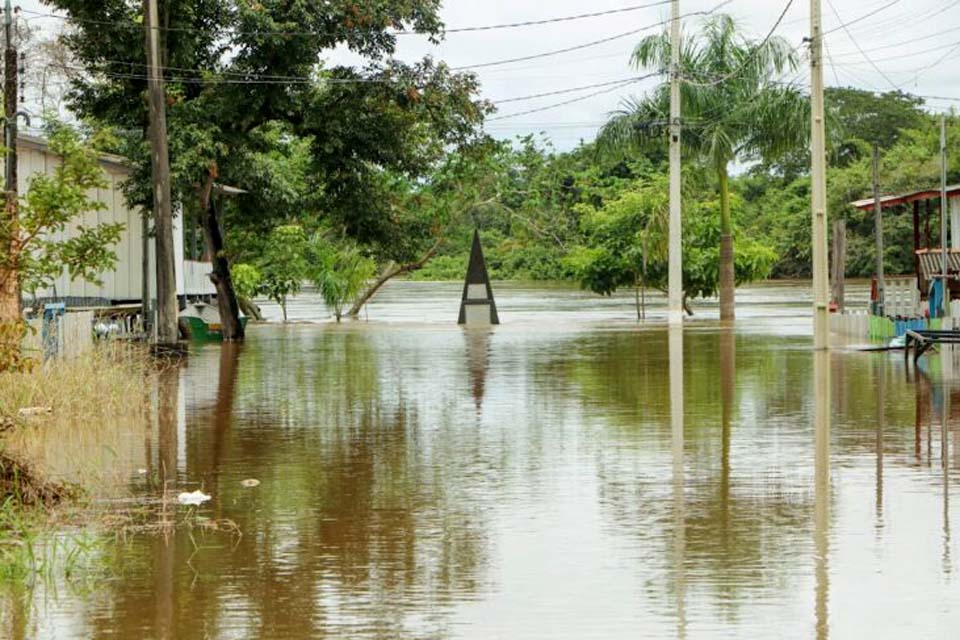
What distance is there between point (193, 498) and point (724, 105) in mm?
37613

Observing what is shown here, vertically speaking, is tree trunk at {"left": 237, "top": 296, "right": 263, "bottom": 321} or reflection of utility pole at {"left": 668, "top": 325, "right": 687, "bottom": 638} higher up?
tree trunk at {"left": 237, "top": 296, "right": 263, "bottom": 321}

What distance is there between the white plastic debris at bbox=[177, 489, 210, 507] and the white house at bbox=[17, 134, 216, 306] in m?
21.4

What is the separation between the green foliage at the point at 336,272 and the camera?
58938 millimetres

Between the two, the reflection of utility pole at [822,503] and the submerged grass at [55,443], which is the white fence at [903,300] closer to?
the reflection of utility pole at [822,503]

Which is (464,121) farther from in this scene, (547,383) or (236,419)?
(236,419)

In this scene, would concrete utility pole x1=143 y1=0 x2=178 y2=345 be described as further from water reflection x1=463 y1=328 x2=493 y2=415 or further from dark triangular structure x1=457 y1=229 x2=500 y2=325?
dark triangular structure x1=457 y1=229 x2=500 y2=325

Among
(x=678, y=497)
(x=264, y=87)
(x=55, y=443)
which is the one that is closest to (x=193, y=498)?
(x=678, y=497)

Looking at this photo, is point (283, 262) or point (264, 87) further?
point (283, 262)

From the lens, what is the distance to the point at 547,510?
12625mm

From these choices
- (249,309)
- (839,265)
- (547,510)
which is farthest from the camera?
(249,309)

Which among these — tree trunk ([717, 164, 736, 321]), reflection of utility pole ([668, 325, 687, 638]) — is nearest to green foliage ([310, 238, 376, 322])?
tree trunk ([717, 164, 736, 321])

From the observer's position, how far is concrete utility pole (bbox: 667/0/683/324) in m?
41.9

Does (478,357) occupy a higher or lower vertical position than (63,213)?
lower

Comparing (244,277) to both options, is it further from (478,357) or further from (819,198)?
(819,198)
